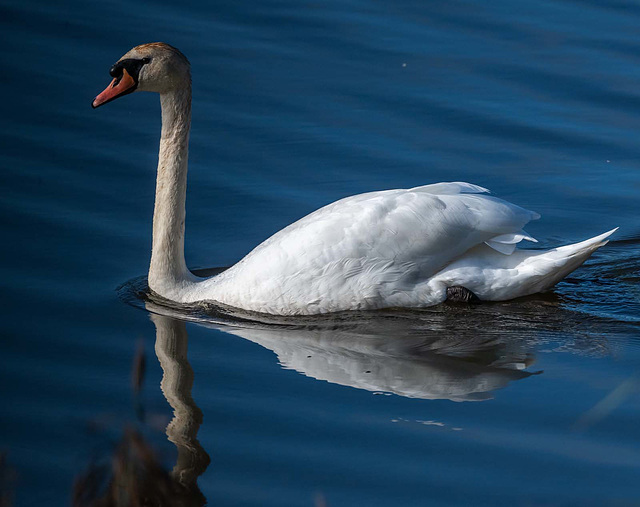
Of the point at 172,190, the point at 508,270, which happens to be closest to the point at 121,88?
the point at 172,190

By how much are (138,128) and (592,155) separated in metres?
4.05

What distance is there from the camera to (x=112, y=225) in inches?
333

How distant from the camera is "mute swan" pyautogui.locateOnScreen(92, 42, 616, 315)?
704 centimetres

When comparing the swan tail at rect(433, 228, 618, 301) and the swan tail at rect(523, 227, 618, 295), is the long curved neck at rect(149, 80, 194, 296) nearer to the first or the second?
the swan tail at rect(433, 228, 618, 301)

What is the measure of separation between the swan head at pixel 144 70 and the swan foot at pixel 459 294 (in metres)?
2.30

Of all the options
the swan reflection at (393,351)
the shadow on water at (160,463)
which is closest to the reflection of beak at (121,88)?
the swan reflection at (393,351)

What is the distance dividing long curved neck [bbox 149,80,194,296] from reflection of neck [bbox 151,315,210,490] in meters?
0.57

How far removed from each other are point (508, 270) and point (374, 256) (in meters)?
0.93

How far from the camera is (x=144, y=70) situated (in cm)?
737

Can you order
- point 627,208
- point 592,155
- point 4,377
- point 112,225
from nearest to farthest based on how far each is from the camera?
1. point 4,377
2. point 112,225
3. point 627,208
4. point 592,155

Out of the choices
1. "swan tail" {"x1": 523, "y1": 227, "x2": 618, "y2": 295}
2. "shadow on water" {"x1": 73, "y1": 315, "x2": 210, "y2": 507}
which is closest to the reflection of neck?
"shadow on water" {"x1": 73, "y1": 315, "x2": 210, "y2": 507}

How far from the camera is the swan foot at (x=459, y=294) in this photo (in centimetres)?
727

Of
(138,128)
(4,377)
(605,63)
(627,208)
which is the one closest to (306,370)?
(4,377)

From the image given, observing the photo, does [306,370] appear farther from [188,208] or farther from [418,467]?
[188,208]
